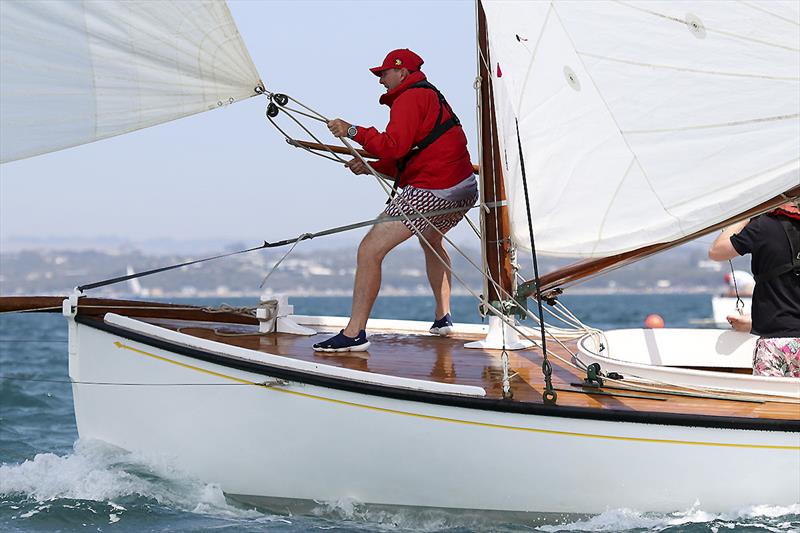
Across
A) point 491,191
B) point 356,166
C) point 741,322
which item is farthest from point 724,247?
point 356,166

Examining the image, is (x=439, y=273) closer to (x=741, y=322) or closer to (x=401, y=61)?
(x=401, y=61)

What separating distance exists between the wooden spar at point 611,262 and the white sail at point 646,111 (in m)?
0.20

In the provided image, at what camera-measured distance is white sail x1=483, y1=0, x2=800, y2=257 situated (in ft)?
15.9

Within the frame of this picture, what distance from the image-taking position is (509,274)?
5988mm

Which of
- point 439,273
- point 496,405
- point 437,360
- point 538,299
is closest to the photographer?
point 496,405

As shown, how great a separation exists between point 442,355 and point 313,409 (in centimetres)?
105

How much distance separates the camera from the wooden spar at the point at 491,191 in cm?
586

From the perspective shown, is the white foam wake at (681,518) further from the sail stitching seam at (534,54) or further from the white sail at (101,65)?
the white sail at (101,65)

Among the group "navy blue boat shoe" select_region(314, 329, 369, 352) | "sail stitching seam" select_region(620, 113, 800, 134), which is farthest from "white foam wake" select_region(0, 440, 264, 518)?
"sail stitching seam" select_region(620, 113, 800, 134)

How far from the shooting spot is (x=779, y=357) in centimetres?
509

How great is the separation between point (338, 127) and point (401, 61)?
59cm

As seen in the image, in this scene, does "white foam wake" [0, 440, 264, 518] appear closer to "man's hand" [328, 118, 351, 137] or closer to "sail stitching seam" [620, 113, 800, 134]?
"man's hand" [328, 118, 351, 137]

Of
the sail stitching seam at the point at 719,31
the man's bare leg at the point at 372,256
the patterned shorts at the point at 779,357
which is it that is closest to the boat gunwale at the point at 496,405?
the patterned shorts at the point at 779,357

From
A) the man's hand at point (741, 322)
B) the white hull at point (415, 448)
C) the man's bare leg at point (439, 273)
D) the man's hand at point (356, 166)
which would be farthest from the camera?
the man's bare leg at point (439, 273)
